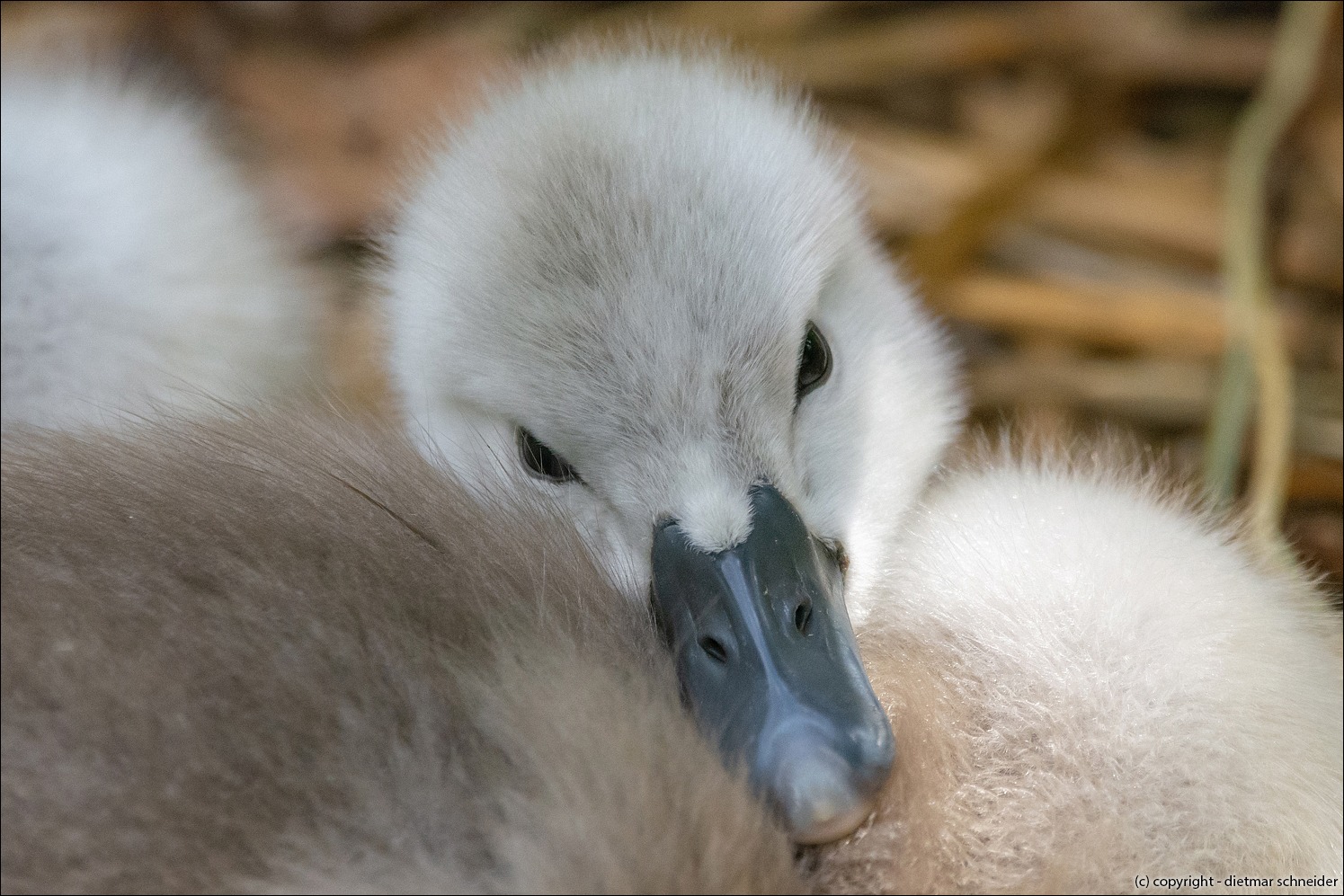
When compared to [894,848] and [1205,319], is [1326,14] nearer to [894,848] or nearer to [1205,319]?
[1205,319]

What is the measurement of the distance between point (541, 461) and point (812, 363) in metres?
0.30

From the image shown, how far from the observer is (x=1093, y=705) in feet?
3.72

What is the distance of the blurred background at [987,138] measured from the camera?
7.41 feet

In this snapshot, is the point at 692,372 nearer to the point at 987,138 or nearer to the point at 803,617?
the point at 803,617

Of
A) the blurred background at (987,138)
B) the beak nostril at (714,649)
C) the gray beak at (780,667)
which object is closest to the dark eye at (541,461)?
the gray beak at (780,667)

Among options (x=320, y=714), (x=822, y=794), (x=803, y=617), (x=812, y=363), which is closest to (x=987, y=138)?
(x=812, y=363)

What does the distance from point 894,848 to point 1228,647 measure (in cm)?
38

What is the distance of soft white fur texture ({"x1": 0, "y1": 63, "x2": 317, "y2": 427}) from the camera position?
1.80m

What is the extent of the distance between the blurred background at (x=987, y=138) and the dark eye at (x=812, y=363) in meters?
0.74

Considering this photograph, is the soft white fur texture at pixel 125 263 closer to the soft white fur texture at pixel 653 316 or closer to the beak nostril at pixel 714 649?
the soft white fur texture at pixel 653 316

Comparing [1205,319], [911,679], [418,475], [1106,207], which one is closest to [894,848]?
[911,679]

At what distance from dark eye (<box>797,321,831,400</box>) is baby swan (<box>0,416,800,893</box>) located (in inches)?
16.1

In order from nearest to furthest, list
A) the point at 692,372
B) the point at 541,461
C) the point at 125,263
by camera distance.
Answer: the point at 692,372 → the point at 541,461 → the point at 125,263

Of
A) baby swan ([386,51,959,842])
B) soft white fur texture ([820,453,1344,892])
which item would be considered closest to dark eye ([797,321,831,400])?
baby swan ([386,51,959,842])
